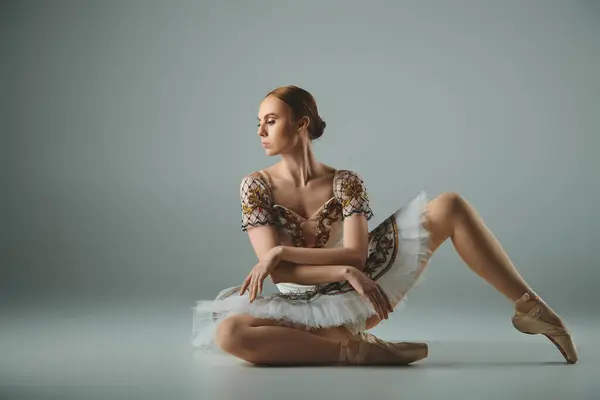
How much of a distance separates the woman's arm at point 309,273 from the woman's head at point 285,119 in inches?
20.7

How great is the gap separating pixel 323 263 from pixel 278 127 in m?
0.60

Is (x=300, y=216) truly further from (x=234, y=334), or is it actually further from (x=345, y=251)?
(x=234, y=334)

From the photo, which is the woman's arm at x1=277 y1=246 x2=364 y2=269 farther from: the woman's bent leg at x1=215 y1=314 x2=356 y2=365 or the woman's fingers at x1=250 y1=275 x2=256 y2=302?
the woman's bent leg at x1=215 y1=314 x2=356 y2=365

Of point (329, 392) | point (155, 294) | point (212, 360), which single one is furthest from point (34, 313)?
point (329, 392)

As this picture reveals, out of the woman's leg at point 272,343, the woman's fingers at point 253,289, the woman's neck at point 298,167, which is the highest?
the woman's neck at point 298,167

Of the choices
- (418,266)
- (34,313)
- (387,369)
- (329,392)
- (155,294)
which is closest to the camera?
(329,392)

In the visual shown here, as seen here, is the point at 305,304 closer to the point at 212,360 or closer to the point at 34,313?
the point at 212,360

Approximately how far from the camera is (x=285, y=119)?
4.17 metres

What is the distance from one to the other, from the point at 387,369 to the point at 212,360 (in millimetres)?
763

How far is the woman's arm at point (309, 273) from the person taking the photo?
3.92m

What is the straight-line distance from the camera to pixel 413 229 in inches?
165

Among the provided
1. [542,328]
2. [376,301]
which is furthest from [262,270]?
[542,328]

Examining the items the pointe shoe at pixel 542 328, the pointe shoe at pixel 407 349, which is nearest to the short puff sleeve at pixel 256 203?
the pointe shoe at pixel 407 349

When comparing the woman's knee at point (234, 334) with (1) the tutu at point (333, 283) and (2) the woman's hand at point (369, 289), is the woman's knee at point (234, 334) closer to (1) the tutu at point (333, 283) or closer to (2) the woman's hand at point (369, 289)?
(1) the tutu at point (333, 283)
